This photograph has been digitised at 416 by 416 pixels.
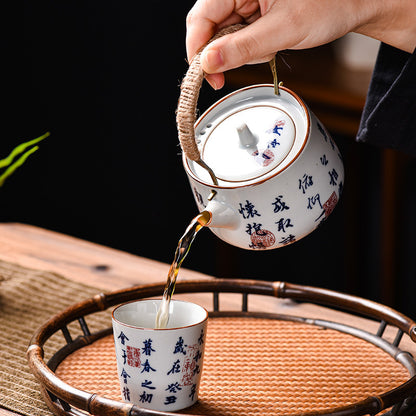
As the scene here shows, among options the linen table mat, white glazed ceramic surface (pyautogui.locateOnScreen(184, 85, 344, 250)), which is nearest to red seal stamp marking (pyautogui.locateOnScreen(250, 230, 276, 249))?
white glazed ceramic surface (pyautogui.locateOnScreen(184, 85, 344, 250))

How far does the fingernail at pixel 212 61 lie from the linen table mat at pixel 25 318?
366mm

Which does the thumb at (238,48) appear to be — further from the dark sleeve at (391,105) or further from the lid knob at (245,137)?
the dark sleeve at (391,105)

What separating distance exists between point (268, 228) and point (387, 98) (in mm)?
297

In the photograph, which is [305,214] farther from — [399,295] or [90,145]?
[90,145]

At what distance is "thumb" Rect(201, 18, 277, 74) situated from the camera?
0.63m

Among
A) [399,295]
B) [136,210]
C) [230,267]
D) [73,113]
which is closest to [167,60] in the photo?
[73,113]

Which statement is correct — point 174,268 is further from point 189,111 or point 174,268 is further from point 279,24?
point 279,24

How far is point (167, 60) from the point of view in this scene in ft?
7.47

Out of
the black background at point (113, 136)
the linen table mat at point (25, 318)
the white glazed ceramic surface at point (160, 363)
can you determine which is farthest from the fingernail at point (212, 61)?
the black background at point (113, 136)

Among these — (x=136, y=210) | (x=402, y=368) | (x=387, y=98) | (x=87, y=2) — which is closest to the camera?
(x=402, y=368)

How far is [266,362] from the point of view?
0.75m

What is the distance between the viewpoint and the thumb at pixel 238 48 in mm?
628

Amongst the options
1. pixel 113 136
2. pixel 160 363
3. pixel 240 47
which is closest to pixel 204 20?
pixel 240 47

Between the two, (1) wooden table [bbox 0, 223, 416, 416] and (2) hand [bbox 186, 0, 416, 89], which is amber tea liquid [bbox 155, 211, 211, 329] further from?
(1) wooden table [bbox 0, 223, 416, 416]
